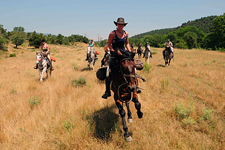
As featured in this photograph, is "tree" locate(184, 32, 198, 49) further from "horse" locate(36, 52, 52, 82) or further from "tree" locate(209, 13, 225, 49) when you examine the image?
"horse" locate(36, 52, 52, 82)

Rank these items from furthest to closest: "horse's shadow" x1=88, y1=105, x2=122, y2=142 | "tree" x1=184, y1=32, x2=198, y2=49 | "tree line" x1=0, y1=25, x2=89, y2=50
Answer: "tree" x1=184, y1=32, x2=198, y2=49, "tree line" x1=0, y1=25, x2=89, y2=50, "horse's shadow" x1=88, y1=105, x2=122, y2=142

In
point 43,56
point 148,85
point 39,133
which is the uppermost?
point 43,56

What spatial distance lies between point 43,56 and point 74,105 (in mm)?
6895

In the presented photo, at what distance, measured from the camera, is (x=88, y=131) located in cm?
377

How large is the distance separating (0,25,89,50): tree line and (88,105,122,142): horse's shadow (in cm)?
5304

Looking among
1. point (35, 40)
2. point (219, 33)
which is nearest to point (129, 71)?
point (219, 33)

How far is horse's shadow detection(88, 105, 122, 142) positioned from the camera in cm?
379

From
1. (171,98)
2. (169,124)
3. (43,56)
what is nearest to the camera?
(169,124)

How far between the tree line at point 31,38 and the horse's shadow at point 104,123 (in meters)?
53.0

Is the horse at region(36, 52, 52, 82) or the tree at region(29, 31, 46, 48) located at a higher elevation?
the tree at region(29, 31, 46, 48)

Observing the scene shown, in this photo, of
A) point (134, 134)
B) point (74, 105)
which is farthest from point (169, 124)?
point (74, 105)

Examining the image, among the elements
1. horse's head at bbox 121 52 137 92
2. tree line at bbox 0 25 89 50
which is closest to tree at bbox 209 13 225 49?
horse's head at bbox 121 52 137 92

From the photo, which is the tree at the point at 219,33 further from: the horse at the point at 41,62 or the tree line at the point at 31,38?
the tree line at the point at 31,38

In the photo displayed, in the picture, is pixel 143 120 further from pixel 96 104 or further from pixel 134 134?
pixel 96 104
